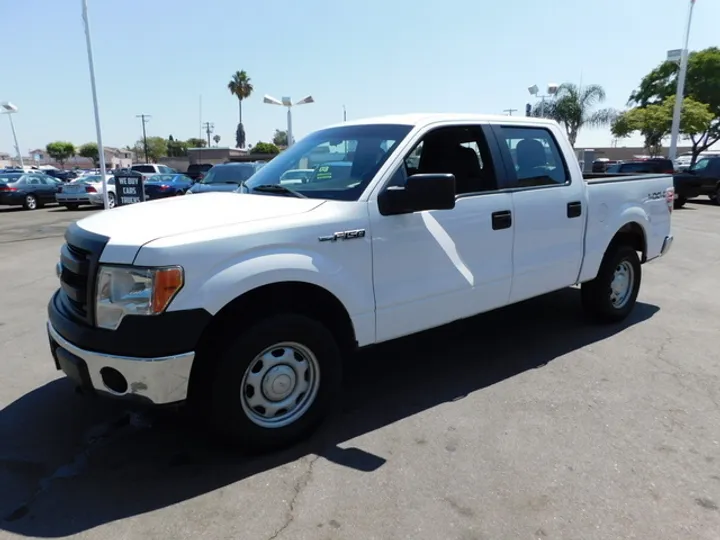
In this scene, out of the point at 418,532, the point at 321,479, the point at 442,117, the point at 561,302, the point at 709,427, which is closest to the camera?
the point at 418,532

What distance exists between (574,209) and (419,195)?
6.84 feet

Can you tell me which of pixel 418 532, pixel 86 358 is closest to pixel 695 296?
pixel 418 532

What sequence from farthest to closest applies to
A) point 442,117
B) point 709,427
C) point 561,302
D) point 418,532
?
point 561,302, point 442,117, point 709,427, point 418,532

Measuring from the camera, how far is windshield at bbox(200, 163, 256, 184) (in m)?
13.4

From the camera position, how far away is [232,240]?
283 centimetres

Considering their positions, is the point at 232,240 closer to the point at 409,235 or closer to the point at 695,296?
the point at 409,235

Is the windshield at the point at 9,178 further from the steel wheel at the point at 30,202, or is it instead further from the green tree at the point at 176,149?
the green tree at the point at 176,149

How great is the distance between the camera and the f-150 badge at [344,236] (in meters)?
3.16

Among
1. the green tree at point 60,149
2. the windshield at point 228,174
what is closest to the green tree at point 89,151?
the green tree at point 60,149

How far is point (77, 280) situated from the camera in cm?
298

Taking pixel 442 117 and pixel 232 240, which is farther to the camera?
pixel 442 117

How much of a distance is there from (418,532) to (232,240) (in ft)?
5.53

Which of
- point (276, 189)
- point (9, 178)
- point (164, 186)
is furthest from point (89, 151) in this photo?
point (276, 189)

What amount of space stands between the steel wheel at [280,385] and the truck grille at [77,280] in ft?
3.07
